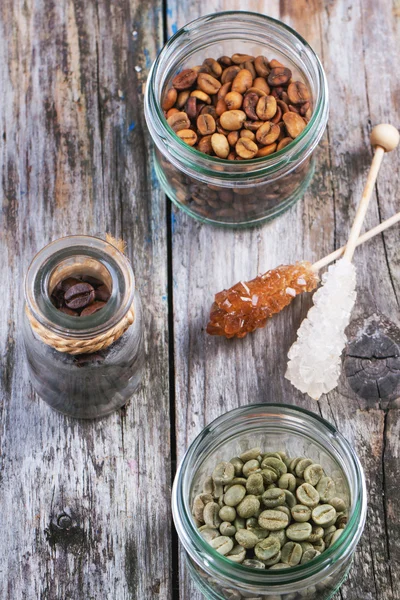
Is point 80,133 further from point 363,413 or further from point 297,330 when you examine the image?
point 363,413

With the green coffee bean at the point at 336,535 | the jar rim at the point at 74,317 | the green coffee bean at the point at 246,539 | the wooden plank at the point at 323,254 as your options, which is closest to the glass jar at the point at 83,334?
the jar rim at the point at 74,317

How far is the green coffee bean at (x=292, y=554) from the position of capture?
1483 mm

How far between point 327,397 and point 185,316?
1.05 ft

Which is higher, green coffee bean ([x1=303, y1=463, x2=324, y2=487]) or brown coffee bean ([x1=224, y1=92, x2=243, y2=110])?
brown coffee bean ([x1=224, y1=92, x2=243, y2=110])

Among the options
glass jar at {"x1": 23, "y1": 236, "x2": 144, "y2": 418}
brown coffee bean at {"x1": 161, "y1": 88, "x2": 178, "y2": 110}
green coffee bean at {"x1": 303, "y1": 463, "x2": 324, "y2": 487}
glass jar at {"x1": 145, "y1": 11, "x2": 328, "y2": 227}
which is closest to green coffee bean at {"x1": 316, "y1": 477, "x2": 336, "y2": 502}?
green coffee bean at {"x1": 303, "y1": 463, "x2": 324, "y2": 487}

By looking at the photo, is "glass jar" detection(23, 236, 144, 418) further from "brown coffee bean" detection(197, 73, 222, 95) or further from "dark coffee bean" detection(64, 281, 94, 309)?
"brown coffee bean" detection(197, 73, 222, 95)

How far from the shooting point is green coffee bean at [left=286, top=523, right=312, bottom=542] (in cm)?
150

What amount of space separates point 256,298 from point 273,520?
428 mm

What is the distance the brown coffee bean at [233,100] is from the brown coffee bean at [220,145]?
0.21ft

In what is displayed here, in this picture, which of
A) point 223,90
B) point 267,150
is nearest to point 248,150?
point 267,150

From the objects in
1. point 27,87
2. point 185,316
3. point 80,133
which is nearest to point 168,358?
point 185,316

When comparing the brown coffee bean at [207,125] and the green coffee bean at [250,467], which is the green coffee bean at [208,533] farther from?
the brown coffee bean at [207,125]

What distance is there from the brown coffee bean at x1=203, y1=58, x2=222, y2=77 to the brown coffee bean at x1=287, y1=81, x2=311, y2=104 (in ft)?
0.47

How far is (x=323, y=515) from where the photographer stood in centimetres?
151
